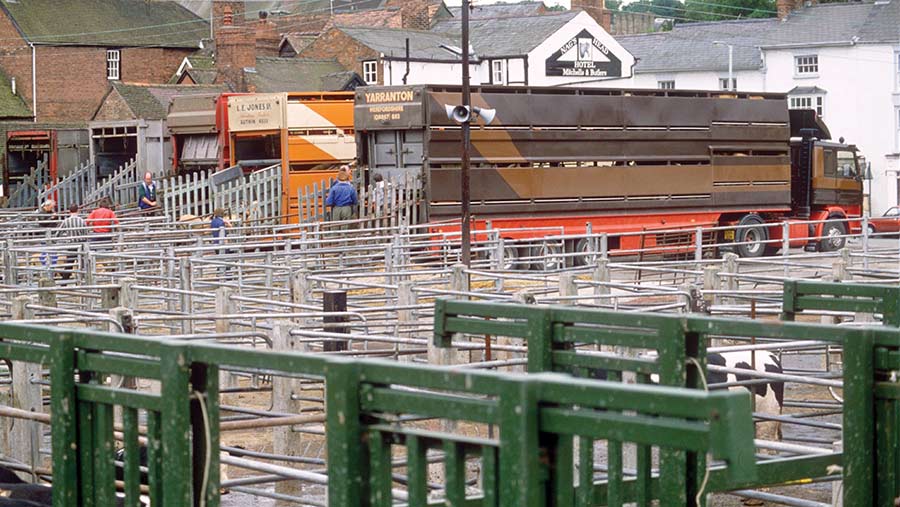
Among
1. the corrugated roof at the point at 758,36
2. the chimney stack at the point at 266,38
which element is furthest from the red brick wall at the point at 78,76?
the corrugated roof at the point at 758,36

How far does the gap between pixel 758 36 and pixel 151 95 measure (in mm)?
27810

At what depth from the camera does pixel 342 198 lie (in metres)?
29.9

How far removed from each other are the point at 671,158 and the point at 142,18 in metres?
40.8

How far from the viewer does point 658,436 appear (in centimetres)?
420

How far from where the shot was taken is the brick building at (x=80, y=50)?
63.5 meters

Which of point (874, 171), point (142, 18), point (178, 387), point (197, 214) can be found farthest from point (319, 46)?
point (178, 387)

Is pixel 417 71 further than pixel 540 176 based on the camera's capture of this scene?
Yes

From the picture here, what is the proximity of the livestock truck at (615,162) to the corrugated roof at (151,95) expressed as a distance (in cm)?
2383

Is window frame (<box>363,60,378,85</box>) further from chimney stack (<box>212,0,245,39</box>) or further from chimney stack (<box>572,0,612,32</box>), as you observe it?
chimney stack (<box>572,0,612,32</box>)

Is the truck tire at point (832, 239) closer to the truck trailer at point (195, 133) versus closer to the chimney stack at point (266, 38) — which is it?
the truck trailer at point (195, 133)

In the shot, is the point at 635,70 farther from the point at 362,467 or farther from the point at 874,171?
the point at 362,467

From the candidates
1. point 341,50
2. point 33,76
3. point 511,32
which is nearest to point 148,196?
point 341,50

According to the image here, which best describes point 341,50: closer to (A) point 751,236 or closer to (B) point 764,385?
(A) point 751,236

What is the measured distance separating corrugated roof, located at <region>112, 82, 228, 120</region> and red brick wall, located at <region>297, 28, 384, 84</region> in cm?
653
